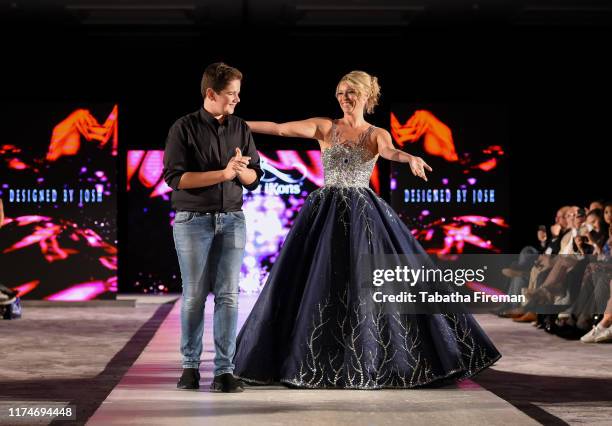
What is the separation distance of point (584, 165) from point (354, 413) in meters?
9.19

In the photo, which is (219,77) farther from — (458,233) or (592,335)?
(458,233)

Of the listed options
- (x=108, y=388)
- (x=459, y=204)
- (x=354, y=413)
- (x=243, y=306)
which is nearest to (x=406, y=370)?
(x=354, y=413)

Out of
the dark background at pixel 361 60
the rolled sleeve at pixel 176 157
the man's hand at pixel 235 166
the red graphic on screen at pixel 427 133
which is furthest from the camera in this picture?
the red graphic on screen at pixel 427 133

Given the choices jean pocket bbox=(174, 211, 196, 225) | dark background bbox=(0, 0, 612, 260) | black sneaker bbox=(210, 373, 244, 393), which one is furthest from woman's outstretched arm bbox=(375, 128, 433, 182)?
dark background bbox=(0, 0, 612, 260)

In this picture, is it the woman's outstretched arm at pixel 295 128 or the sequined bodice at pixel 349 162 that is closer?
the woman's outstretched arm at pixel 295 128

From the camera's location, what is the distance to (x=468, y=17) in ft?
34.6

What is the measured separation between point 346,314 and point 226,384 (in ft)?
1.94

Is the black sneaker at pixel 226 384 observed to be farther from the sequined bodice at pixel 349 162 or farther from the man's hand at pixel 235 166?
the sequined bodice at pixel 349 162

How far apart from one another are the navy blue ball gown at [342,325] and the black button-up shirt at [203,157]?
0.48m

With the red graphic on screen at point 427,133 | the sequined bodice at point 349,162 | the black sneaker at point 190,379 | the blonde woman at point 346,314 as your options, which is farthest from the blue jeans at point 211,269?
the red graphic on screen at point 427,133

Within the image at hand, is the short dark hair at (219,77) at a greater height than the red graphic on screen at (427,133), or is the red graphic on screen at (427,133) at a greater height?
the red graphic on screen at (427,133)

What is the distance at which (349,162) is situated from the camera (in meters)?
4.41

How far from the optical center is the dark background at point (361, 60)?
413 inches

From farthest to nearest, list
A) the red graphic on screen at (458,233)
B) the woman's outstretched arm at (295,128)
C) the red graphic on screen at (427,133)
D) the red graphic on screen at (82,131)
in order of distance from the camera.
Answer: the red graphic on screen at (458,233) < the red graphic on screen at (427,133) < the red graphic on screen at (82,131) < the woman's outstretched arm at (295,128)
